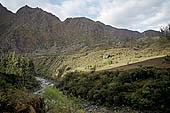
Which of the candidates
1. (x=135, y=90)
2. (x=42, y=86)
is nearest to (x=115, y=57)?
(x=42, y=86)

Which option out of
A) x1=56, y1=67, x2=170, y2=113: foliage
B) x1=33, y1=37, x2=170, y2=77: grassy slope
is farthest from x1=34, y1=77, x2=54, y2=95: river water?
x1=33, y1=37, x2=170, y2=77: grassy slope

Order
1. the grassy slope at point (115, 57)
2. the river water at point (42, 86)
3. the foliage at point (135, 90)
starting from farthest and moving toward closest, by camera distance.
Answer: the grassy slope at point (115, 57) < the river water at point (42, 86) < the foliage at point (135, 90)

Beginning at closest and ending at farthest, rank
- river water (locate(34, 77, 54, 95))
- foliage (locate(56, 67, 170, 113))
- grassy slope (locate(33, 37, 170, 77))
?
foliage (locate(56, 67, 170, 113))
river water (locate(34, 77, 54, 95))
grassy slope (locate(33, 37, 170, 77))

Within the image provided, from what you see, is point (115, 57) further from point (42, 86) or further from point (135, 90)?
point (135, 90)

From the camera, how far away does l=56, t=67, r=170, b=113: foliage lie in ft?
64.2

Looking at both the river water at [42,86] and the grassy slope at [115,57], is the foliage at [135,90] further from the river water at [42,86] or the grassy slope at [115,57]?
the grassy slope at [115,57]

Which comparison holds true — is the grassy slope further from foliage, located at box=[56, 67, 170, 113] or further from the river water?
foliage, located at box=[56, 67, 170, 113]

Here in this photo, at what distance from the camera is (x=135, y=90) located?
2291 cm

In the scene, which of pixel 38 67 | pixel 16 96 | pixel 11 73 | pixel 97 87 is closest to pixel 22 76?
pixel 11 73

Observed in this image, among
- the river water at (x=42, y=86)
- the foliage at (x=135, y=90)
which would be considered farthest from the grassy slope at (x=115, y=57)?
the foliage at (x=135, y=90)

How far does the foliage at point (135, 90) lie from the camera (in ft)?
64.2

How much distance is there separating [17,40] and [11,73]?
156 m

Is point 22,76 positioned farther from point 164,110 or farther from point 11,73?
point 164,110

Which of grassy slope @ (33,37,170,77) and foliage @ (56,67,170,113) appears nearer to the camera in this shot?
foliage @ (56,67,170,113)
